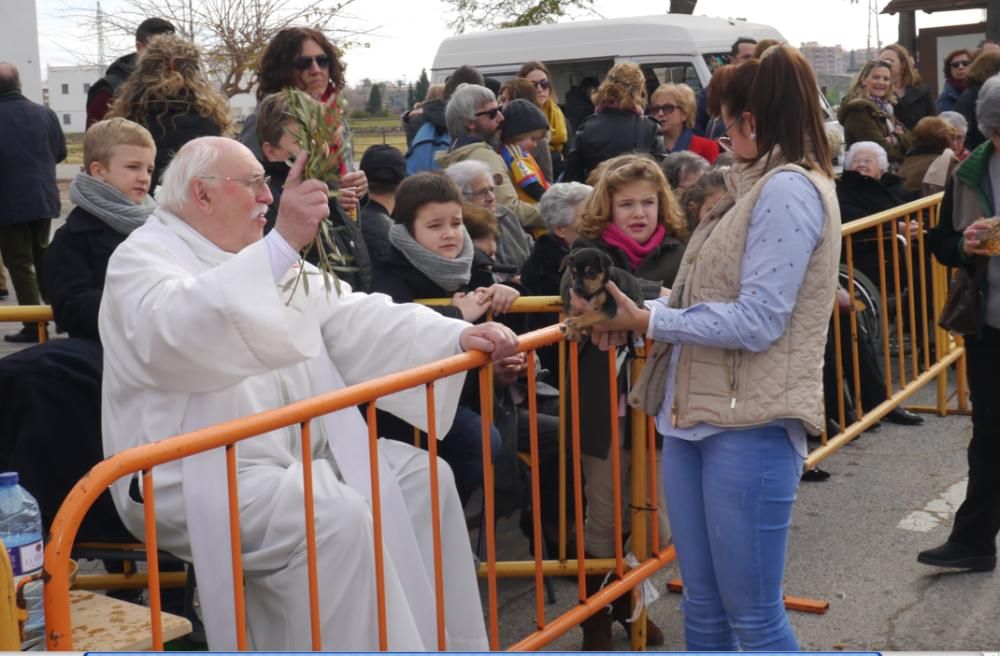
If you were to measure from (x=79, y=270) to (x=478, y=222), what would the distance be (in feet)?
5.84

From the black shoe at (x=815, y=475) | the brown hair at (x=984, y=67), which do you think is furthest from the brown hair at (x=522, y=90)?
the brown hair at (x=984, y=67)

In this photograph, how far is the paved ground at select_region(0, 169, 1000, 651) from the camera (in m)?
4.68

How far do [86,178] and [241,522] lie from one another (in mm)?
1932

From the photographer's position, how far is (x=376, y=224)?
5.69 m

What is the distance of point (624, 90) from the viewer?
8547 mm

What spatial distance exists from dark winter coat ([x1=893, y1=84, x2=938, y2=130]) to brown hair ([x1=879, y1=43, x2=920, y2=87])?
0.06 meters

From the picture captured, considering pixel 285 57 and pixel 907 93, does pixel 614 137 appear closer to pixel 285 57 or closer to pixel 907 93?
pixel 285 57

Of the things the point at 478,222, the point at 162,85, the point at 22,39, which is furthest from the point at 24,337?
the point at 22,39

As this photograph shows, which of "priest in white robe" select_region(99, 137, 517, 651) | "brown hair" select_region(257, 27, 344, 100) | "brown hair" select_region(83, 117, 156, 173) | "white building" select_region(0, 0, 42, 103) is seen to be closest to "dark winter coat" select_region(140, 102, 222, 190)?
"brown hair" select_region(257, 27, 344, 100)

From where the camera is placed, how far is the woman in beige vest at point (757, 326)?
328 centimetres

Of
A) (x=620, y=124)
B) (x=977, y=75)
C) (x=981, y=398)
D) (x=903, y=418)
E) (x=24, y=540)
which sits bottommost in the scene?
(x=903, y=418)

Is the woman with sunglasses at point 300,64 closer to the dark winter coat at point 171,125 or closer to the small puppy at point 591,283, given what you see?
the dark winter coat at point 171,125

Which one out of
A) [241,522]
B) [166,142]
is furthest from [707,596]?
[166,142]

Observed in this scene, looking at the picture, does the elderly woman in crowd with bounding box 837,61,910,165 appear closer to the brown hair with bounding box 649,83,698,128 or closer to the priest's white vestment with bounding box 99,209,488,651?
the brown hair with bounding box 649,83,698,128
